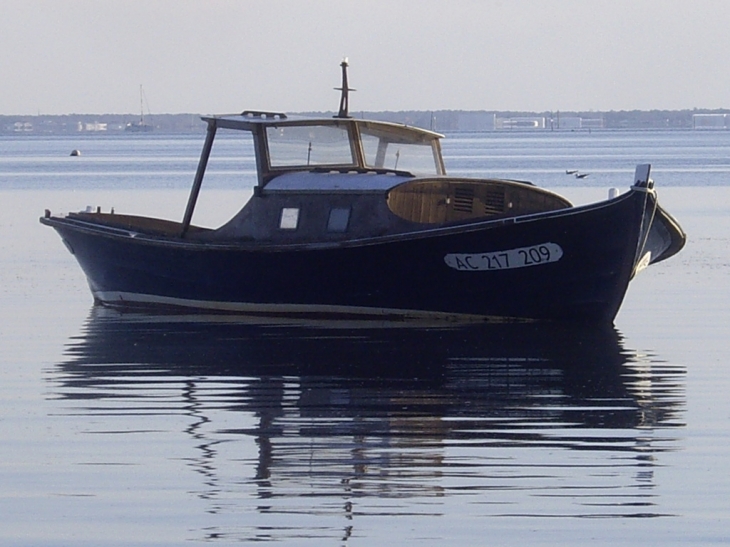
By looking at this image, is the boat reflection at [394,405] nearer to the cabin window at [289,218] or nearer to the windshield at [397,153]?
the cabin window at [289,218]

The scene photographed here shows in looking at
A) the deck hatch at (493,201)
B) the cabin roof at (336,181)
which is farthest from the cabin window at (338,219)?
the deck hatch at (493,201)

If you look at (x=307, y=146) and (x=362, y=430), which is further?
(x=307, y=146)

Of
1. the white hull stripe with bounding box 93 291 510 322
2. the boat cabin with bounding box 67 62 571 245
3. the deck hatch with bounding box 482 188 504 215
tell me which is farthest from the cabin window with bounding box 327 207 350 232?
the deck hatch with bounding box 482 188 504 215

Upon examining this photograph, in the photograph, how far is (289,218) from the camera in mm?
20703

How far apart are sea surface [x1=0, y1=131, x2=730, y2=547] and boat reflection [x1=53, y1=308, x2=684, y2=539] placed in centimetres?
4

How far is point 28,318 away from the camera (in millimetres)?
21328

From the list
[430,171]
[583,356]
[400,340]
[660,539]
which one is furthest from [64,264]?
[660,539]

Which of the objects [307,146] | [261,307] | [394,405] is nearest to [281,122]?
[307,146]

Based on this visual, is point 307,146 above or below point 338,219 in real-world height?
above

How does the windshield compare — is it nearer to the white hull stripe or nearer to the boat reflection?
the white hull stripe

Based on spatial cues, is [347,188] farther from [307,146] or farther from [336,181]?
[307,146]

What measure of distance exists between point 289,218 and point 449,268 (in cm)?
238

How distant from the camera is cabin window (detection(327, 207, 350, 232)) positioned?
66.3 feet

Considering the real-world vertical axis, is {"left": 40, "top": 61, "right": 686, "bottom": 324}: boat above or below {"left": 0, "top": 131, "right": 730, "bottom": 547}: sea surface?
above
